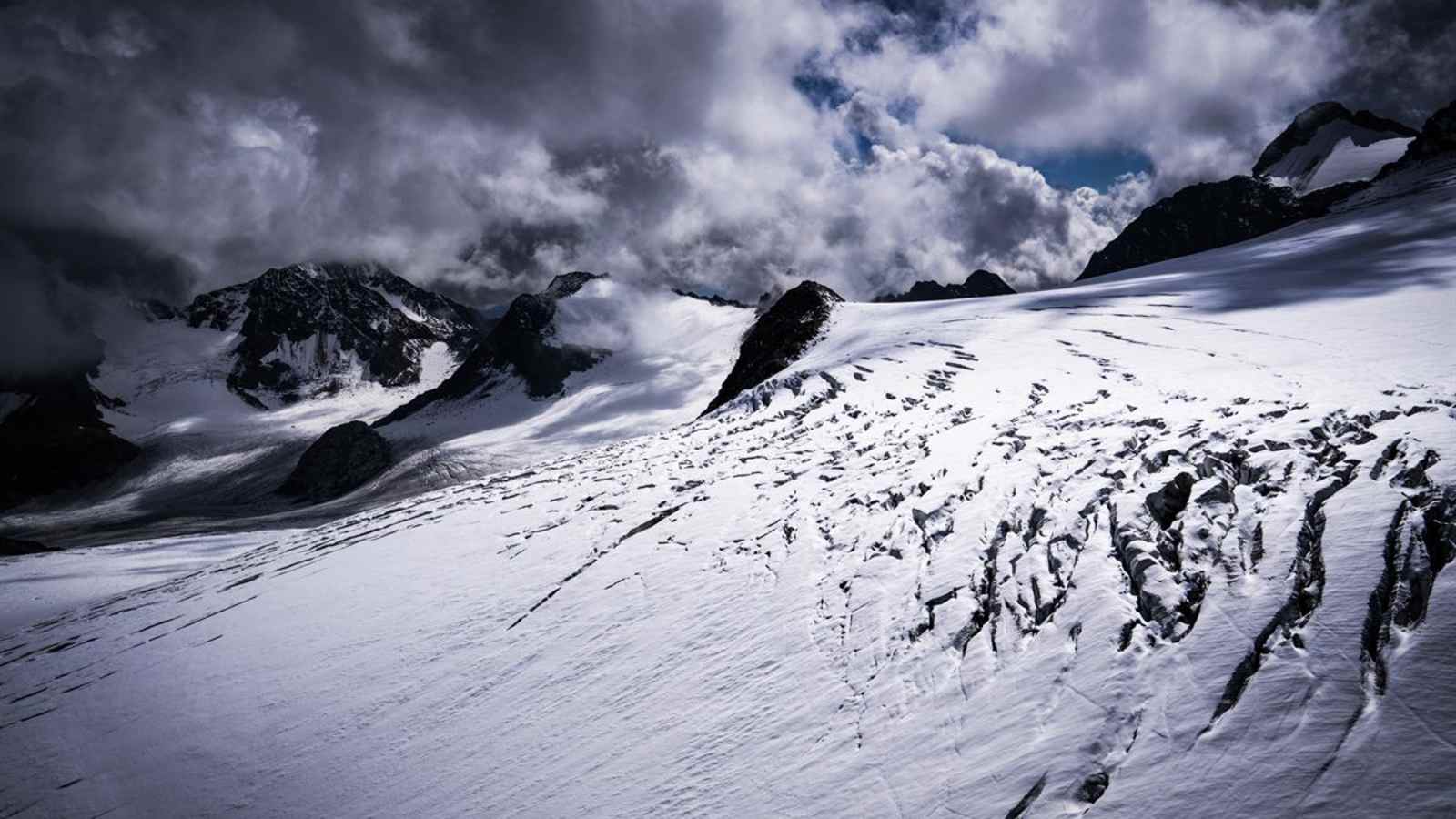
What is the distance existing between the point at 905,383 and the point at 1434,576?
16.3 m

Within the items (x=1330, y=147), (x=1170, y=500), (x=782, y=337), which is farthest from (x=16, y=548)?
(x=1330, y=147)

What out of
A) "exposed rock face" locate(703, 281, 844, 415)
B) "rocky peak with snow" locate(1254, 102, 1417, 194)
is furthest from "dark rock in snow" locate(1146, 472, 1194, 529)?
"rocky peak with snow" locate(1254, 102, 1417, 194)

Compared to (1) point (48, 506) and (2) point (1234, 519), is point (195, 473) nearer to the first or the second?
(1) point (48, 506)

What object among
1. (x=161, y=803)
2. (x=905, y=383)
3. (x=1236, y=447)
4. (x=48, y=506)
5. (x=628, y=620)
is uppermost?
(x=48, y=506)

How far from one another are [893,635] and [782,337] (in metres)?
33.2

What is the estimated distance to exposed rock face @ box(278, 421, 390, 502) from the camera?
13112cm

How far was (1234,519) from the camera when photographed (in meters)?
7.34

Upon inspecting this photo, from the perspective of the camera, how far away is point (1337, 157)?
153375 millimetres

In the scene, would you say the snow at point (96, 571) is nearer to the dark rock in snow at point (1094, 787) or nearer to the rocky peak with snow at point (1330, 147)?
the dark rock in snow at point (1094, 787)

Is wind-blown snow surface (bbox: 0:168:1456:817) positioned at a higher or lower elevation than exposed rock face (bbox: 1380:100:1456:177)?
lower

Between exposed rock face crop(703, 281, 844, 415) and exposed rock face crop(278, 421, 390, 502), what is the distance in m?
126

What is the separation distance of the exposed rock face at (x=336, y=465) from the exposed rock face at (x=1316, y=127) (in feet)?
857

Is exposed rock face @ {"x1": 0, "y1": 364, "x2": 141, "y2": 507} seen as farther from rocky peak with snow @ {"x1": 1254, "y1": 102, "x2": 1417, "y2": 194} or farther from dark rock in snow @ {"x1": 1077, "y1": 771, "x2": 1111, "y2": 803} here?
rocky peak with snow @ {"x1": 1254, "y1": 102, "x2": 1417, "y2": 194}

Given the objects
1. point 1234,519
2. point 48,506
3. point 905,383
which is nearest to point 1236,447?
point 1234,519
